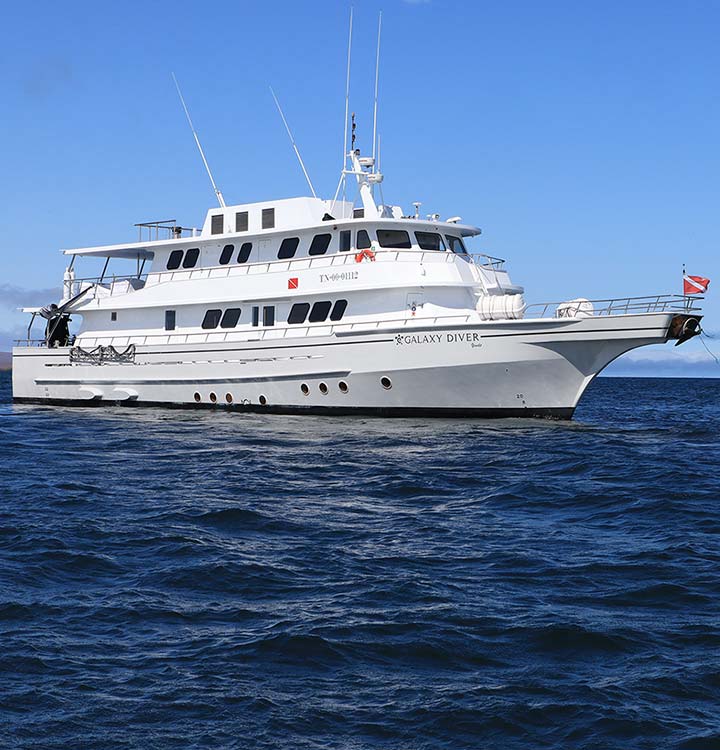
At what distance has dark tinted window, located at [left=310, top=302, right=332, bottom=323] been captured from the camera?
84.8ft

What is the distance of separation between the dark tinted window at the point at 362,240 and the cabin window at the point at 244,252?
3920mm

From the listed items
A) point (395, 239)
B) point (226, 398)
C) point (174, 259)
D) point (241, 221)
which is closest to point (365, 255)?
point (395, 239)

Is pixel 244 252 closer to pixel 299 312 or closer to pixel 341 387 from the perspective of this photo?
pixel 299 312

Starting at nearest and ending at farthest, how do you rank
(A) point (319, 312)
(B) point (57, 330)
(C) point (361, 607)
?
(C) point (361, 607) → (A) point (319, 312) → (B) point (57, 330)

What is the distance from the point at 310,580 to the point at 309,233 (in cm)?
1827

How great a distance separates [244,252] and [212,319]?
2.23m

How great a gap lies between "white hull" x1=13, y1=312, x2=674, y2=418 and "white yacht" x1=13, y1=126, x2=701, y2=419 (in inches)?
1.4

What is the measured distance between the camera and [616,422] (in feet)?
93.9

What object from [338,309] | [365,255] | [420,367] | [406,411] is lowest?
[406,411]

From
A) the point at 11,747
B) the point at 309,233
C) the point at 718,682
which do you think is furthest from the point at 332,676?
the point at 309,233

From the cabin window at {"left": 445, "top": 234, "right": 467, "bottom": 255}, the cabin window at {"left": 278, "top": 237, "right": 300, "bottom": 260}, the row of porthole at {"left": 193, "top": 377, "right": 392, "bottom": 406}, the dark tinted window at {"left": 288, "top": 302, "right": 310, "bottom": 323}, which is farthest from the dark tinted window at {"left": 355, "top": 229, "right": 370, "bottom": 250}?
the row of porthole at {"left": 193, "top": 377, "right": 392, "bottom": 406}

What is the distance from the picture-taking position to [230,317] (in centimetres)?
2808

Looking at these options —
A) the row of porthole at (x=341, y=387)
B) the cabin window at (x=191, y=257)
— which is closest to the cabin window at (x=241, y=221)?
the cabin window at (x=191, y=257)

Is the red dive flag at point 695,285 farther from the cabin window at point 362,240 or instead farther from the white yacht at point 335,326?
the cabin window at point 362,240
